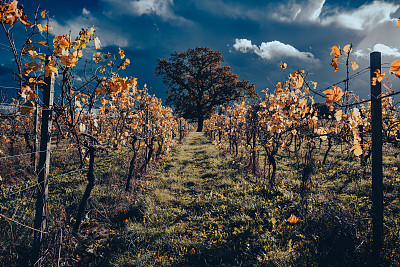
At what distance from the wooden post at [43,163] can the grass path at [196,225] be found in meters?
1.14

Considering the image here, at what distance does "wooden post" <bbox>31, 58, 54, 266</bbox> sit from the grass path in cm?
114

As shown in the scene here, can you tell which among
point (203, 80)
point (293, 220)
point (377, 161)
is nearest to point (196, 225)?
point (293, 220)

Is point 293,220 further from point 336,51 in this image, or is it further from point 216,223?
point 336,51

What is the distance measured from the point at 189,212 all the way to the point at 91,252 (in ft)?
6.98

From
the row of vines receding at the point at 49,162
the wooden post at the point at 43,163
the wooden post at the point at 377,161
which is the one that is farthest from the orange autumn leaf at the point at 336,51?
the wooden post at the point at 43,163

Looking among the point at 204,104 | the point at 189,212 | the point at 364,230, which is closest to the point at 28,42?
the point at 189,212

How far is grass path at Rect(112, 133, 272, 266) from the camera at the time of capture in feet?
10.8

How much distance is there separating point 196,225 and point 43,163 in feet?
9.95

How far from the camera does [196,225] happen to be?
4262mm

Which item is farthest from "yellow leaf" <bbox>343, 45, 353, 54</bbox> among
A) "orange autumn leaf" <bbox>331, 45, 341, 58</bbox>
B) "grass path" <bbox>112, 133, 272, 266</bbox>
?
"grass path" <bbox>112, 133, 272, 266</bbox>

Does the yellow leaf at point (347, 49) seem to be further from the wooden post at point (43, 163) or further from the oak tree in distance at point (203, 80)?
the oak tree in distance at point (203, 80)

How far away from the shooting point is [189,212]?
4781mm

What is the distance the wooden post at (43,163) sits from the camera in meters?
2.83

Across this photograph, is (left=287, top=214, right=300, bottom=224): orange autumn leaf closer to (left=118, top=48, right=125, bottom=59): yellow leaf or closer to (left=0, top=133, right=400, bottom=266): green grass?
(left=0, top=133, right=400, bottom=266): green grass
